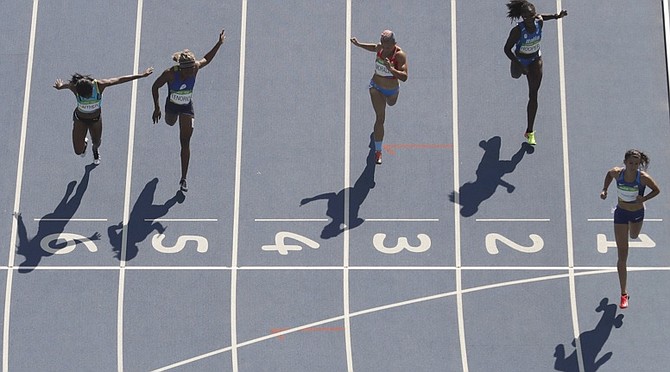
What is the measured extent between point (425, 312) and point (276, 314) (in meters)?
2.07

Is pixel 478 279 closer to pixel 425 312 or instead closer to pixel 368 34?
pixel 425 312

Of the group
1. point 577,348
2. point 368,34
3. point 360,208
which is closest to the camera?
point 577,348

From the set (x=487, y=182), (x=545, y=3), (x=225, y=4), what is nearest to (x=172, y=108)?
(x=225, y=4)

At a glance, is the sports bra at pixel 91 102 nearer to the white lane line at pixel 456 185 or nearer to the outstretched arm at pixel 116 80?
the outstretched arm at pixel 116 80

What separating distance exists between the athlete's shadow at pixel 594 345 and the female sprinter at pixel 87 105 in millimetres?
6948

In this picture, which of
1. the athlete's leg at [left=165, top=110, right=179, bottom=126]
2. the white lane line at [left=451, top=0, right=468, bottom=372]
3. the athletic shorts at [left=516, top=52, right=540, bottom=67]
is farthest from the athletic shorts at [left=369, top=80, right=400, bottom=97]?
the athlete's leg at [left=165, top=110, right=179, bottom=126]

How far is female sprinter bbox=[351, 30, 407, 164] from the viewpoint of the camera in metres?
15.1

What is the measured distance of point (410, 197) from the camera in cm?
1608

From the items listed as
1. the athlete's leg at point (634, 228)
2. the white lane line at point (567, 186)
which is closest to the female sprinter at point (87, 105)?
the white lane line at point (567, 186)

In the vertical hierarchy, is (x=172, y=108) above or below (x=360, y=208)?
above

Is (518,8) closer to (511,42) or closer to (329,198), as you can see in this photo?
(511,42)

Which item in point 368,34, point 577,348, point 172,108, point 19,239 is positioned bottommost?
point 577,348

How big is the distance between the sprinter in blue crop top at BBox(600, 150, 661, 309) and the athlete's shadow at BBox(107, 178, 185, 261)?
6168 mm

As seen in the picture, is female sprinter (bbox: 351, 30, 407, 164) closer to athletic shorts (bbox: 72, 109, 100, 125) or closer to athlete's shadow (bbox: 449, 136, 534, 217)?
athlete's shadow (bbox: 449, 136, 534, 217)
